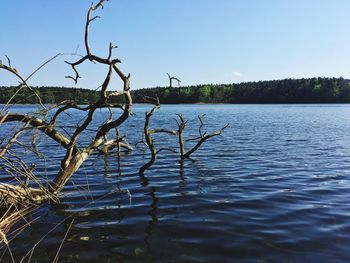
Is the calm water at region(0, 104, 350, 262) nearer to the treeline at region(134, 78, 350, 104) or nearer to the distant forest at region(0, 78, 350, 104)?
the treeline at region(134, 78, 350, 104)

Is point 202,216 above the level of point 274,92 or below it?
below

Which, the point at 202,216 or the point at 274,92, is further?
the point at 274,92

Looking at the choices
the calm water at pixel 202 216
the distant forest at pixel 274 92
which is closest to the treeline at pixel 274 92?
the distant forest at pixel 274 92

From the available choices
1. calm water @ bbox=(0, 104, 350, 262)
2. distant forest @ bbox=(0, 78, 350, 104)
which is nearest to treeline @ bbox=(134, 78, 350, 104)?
distant forest @ bbox=(0, 78, 350, 104)

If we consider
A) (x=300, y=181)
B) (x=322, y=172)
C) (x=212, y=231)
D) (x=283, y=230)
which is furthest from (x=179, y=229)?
(x=322, y=172)

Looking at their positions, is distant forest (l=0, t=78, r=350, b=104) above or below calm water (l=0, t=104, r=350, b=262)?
above

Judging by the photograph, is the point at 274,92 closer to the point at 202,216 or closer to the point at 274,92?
the point at 274,92

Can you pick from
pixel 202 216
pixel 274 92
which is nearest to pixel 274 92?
pixel 274 92

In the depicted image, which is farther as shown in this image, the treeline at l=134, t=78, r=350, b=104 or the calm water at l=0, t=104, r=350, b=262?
the treeline at l=134, t=78, r=350, b=104

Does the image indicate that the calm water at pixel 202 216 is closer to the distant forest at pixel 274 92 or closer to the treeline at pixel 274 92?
the treeline at pixel 274 92

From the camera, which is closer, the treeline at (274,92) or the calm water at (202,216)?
the calm water at (202,216)

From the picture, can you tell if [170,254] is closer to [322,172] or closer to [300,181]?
[300,181]

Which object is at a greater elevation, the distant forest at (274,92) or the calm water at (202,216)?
the distant forest at (274,92)

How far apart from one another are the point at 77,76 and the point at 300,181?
26.4 ft
